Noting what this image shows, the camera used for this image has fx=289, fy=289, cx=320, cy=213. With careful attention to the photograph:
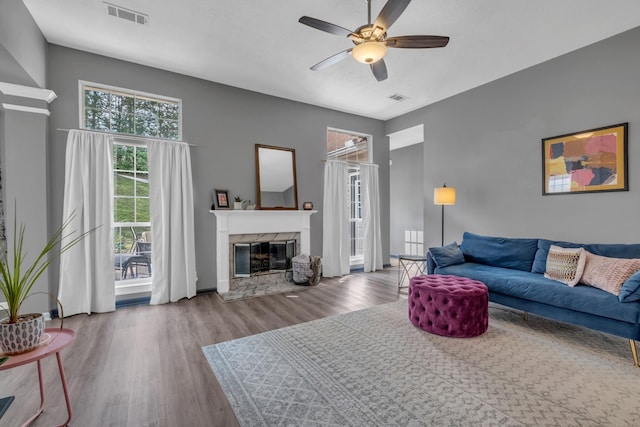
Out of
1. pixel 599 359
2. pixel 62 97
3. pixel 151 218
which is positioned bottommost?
pixel 599 359

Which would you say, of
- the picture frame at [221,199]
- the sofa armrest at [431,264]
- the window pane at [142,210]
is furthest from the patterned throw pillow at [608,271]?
the window pane at [142,210]

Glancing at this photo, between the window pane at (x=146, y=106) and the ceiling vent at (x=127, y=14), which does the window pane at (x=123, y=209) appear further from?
Answer: the ceiling vent at (x=127, y=14)

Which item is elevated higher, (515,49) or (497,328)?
(515,49)

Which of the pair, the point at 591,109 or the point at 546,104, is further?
the point at 546,104

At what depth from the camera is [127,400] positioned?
1.95 meters

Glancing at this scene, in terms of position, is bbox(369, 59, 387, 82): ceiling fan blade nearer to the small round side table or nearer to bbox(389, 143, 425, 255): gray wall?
the small round side table

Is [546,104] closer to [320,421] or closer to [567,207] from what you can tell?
[567,207]

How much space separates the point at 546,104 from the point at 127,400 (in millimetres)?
5536

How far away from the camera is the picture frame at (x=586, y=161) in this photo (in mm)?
3307

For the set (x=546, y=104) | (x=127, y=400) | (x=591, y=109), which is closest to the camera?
(x=127, y=400)

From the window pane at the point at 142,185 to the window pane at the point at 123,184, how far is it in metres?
0.07

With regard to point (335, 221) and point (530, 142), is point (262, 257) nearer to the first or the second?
point (335, 221)

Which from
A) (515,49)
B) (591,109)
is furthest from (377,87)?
(591,109)

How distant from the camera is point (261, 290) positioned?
14.9ft
